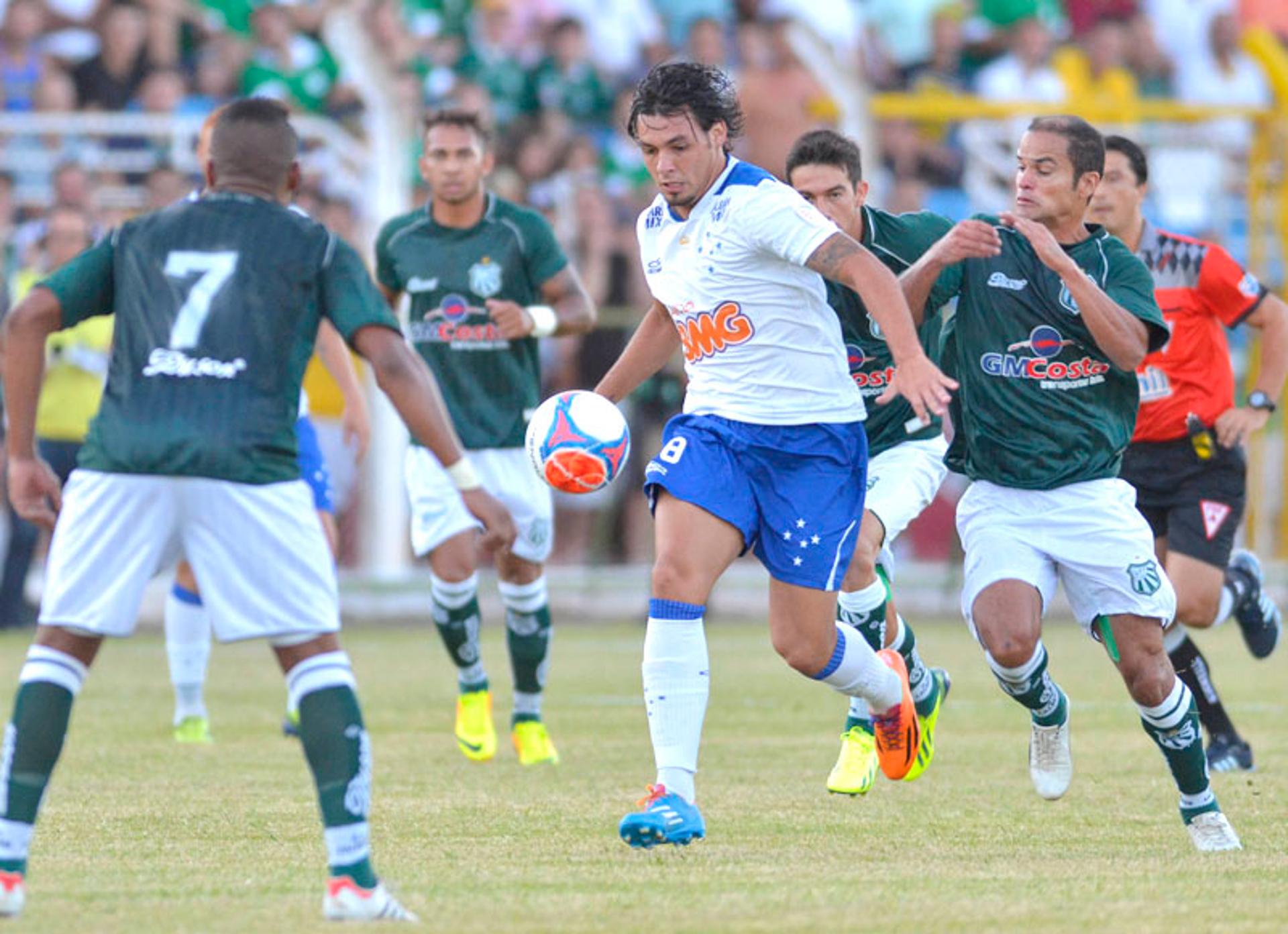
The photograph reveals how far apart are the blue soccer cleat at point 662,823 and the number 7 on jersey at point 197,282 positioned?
2.00 metres

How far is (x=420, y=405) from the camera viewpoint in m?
5.60

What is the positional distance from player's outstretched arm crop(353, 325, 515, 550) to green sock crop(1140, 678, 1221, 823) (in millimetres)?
2514

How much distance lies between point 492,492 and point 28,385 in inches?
181

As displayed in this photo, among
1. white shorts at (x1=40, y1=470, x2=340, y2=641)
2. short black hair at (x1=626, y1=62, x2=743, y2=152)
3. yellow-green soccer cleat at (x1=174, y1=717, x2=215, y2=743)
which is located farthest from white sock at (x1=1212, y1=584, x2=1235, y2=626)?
white shorts at (x1=40, y1=470, x2=340, y2=641)

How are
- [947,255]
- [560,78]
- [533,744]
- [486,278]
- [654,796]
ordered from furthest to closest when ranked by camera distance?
1. [560,78]
2. [486,278]
3. [533,744]
4. [947,255]
5. [654,796]

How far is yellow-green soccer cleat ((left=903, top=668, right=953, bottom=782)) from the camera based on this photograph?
807cm

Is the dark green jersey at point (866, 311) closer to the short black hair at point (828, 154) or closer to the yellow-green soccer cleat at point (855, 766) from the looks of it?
the short black hair at point (828, 154)

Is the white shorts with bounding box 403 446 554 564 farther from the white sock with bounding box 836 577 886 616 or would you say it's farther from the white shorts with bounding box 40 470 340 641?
the white shorts with bounding box 40 470 340 641

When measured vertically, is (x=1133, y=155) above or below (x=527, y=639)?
above

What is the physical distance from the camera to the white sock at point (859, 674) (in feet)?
24.3

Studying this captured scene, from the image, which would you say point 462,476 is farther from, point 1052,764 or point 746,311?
point 1052,764

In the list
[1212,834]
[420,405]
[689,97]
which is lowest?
[1212,834]

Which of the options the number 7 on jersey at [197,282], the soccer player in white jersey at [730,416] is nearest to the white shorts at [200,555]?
the number 7 on jersey at [197,282]

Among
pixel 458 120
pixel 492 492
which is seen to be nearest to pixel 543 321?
pixel 492 492
